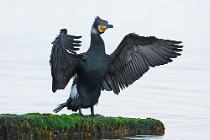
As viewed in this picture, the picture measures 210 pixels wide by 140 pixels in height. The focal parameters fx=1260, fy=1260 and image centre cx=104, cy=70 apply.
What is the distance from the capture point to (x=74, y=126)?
23.1m

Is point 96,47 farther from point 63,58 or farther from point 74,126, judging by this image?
point 74,126

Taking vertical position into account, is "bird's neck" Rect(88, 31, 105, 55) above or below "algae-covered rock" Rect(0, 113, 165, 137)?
above

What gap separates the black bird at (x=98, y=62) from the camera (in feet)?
78.9

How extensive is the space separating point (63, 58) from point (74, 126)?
1.62m

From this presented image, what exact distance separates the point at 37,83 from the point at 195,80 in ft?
17.9

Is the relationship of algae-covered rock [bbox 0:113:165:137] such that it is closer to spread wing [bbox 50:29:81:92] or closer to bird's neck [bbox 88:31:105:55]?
spread wing [bbox 50:29:81:92]

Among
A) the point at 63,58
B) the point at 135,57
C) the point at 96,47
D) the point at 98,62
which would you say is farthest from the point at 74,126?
the point at 135,57

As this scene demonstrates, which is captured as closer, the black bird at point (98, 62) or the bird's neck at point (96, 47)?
the black bird at point (98, 62)

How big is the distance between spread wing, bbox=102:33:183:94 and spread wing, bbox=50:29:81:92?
112cm

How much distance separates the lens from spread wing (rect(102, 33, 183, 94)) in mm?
25500

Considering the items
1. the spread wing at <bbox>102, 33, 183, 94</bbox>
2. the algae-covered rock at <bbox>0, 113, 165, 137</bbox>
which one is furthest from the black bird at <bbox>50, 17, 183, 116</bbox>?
the algae-covered rock at <bbox>0, 113, 165, 137</bbox>

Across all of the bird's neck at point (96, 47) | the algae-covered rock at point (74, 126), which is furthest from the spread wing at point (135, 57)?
the algae-covered rock at point (74, 126)

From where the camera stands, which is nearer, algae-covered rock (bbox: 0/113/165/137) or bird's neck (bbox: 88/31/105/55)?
algae-covered rock (bbox: 0/113/165/137)

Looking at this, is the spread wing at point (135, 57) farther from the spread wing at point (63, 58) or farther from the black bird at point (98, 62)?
the spread wing at point (63, 58)
